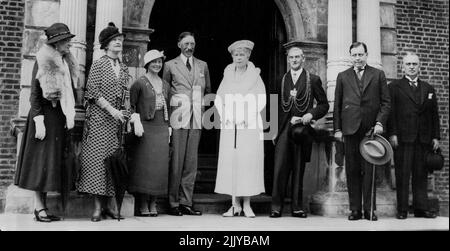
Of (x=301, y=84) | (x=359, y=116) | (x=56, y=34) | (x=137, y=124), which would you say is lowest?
(x=137, y=124)

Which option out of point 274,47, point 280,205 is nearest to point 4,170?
point 280,205

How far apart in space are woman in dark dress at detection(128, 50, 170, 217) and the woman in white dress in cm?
69

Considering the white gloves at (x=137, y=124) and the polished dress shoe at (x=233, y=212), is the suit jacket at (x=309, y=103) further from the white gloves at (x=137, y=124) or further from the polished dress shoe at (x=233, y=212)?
the white gloves at (x=137, y=124)

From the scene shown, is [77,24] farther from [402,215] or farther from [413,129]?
[402,215]

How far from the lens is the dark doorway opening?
8.34 m

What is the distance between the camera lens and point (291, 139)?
6.60m

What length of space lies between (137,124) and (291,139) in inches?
69.8

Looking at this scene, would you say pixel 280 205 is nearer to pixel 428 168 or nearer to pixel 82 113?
pixel 428 168

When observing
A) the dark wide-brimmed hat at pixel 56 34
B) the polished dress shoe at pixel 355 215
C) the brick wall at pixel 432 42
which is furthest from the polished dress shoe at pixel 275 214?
the brick wall at pixel 432 42

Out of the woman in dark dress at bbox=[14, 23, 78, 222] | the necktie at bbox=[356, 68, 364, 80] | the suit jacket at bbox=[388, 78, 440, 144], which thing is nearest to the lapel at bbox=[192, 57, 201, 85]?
the woman in dark dress at bbox=[14, 23, 78, 222]

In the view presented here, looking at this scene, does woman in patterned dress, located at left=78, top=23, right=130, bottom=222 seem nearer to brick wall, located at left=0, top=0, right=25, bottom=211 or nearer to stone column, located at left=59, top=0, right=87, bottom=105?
stone column, located at left=59, top=0, right=87, bottom=105

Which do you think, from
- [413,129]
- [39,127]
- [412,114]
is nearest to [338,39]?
[412,114]

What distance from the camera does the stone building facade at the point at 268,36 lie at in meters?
6.66

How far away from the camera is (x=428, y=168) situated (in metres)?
7.14
